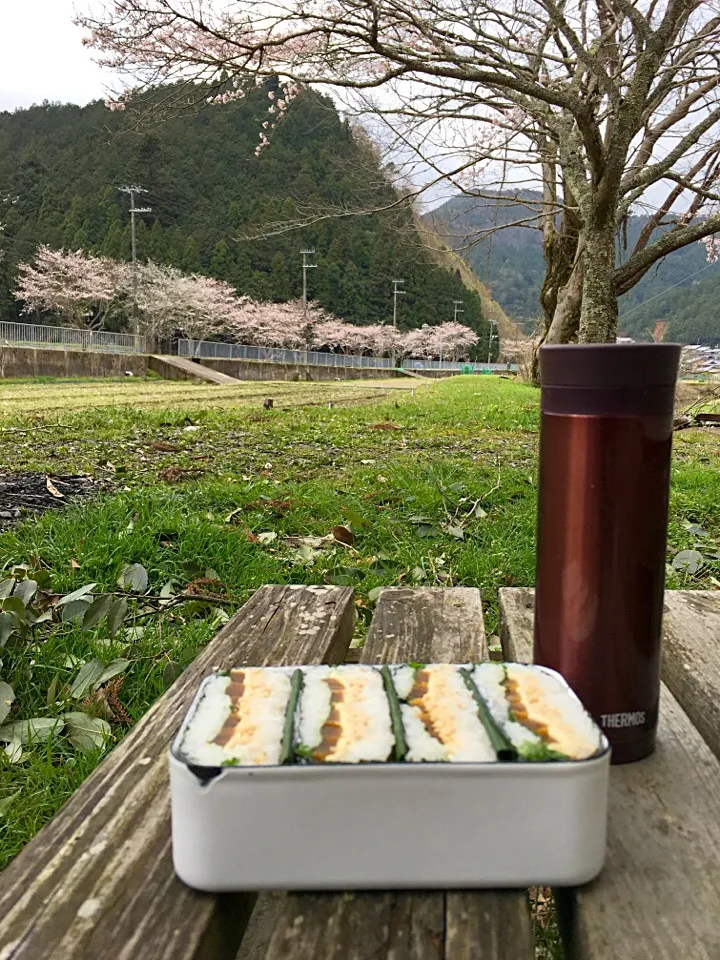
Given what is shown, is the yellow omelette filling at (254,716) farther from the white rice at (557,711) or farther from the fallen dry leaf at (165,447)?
the fallen dry leaf at (165,447)

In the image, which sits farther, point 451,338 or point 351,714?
point 451,338

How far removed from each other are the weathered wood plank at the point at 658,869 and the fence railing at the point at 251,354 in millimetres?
32605

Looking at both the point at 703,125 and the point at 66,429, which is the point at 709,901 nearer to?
the point at 66,429

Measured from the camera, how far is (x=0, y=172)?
51.1 metres

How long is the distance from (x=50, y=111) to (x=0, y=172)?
39.6ft

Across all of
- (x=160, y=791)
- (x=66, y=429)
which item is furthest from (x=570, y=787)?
(x=66, y=429)

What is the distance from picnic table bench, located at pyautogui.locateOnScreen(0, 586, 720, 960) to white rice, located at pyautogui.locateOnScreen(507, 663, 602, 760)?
110 millimetres

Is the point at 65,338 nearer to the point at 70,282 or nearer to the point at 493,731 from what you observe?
the point at 70,282

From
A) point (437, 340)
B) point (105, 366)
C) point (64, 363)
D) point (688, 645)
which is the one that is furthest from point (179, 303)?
point (688, 645)

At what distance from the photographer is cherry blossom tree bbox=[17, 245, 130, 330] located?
42844mm

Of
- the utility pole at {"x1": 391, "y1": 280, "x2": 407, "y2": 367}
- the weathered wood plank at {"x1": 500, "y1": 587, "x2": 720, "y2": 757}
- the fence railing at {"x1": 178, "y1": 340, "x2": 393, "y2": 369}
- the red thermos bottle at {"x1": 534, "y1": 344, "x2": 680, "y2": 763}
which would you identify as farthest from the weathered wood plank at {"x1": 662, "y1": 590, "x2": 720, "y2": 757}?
the utility pole at {"x1": 391, "y1": 280, "x2": 407, "y2": 367}

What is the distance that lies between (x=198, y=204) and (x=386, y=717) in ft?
199

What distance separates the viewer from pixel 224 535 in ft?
8.88

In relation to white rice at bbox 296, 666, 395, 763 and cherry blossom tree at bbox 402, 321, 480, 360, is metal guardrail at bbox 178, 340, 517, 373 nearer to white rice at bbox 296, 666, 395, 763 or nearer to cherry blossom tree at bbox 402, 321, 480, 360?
cherry blossom tree at bbox 402, 321, 480, 360
